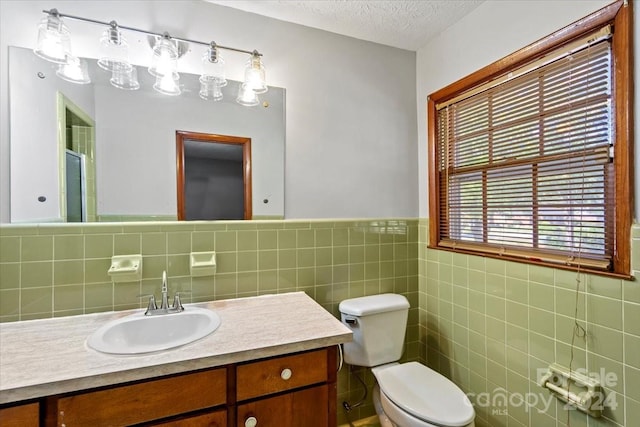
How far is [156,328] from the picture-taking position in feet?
4.35

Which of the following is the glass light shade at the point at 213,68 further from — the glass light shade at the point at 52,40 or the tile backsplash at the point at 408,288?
the tile backsplash at the point at 408,288

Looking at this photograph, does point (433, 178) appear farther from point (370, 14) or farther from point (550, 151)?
point (370, 14)

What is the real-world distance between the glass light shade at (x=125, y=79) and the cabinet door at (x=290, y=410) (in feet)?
4.81

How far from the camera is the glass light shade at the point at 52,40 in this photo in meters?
1.26

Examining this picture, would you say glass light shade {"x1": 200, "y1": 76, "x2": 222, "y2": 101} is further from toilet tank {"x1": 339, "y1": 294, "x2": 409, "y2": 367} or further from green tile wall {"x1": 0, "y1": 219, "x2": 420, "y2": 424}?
toilet tank {"x1": 339, "y1": 294, "x2": 409, "y2": 367}

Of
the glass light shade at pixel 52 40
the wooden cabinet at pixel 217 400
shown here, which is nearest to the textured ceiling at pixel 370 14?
the glass light shade at pixel 52 40

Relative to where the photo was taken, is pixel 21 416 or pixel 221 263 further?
pixel 221 263

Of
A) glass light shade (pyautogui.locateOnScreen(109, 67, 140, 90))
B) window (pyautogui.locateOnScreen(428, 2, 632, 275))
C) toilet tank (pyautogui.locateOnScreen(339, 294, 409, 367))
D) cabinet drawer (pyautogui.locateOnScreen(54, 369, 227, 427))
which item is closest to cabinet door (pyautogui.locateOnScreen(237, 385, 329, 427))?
cabinet drawer (pyautogui.locateOnScreen(54, 369, 227, 427))

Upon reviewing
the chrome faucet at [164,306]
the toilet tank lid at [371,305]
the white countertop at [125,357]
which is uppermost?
the chrome faucet at [164,306]

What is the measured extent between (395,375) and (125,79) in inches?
77.5

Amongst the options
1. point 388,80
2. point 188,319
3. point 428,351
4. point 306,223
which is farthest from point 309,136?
point 428,351

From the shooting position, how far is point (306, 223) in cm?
176

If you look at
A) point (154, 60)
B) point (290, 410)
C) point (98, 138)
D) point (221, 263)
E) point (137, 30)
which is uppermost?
point (137, 30)

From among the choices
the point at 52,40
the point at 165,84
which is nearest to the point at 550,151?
the point at 165,84
